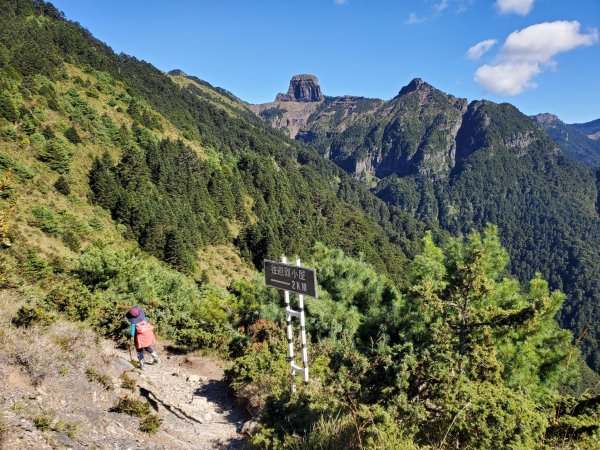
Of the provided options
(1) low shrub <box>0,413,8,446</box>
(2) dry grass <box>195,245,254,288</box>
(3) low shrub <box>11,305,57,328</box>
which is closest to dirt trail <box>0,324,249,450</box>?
(1) low shrub <box>0,413,8,446</box>

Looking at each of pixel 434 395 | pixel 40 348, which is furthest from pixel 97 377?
pixel 434 395

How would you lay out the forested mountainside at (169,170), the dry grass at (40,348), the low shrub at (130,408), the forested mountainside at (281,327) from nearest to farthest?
the forested mountainside at (281,327)
the dry grass at (40,348)
the low shrub at (130,408)
the forested mountainside at (169,170)

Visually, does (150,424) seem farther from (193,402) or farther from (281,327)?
(281,327)

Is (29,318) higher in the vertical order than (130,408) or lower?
higher

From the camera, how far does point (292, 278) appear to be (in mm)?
6098

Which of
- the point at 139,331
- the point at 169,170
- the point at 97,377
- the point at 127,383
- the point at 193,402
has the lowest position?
the point at 193,402

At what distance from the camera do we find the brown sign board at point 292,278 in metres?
5.80

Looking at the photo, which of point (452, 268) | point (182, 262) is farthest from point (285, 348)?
point (182, 262)

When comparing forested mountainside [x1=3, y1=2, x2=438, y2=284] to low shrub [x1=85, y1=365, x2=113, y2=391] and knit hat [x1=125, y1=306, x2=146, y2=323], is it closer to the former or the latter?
knit hat [x1=125, y1=306, x2=146, y2=323]

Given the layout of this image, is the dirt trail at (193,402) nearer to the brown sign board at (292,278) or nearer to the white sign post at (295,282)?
the white sign post at (295,282)

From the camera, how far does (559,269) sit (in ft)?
527

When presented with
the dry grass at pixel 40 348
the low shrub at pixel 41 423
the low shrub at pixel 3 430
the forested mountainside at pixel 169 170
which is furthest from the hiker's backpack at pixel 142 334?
the forested mountainside at pixel 169 170

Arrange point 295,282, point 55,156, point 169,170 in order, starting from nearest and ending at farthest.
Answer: point 295,282
point 55,156
point 169,170

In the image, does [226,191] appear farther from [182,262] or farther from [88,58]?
[88,58]
